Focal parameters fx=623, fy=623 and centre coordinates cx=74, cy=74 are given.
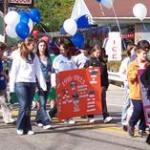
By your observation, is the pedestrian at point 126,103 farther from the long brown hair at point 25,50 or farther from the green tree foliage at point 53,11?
the green tree foliage at point 53,11

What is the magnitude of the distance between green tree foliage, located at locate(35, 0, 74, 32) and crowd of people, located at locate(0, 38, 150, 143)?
42181mm

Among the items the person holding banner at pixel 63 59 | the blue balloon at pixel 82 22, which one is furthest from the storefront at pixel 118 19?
the person holding banner at pixel 63 59

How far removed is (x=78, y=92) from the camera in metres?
12.6

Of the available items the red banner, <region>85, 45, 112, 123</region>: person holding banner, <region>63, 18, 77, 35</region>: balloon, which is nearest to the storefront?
<region>63, 18, 77, 35</region>: balloon

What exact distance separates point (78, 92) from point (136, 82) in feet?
6.70

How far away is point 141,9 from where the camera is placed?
21859 mm

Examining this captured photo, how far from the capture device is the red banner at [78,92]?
1238cm

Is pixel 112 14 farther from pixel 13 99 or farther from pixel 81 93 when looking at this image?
pixel 81 93

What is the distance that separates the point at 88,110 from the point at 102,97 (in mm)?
389

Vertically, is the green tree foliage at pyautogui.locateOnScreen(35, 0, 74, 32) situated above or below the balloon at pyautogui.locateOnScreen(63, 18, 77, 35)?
above

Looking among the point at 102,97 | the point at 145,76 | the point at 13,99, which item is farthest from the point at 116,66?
the point at 145,76

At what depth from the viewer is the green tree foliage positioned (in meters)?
55.8

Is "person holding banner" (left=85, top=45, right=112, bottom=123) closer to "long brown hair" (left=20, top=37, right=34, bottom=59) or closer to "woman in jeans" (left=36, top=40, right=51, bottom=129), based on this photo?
"woman in jeans" (left=36, top=40, right=51, bottom=129)

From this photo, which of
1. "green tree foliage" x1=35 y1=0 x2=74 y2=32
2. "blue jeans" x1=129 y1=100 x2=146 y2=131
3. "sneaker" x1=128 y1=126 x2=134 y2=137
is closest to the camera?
"blue jeans" x1=129 y1=100 x2=146 y2=131
